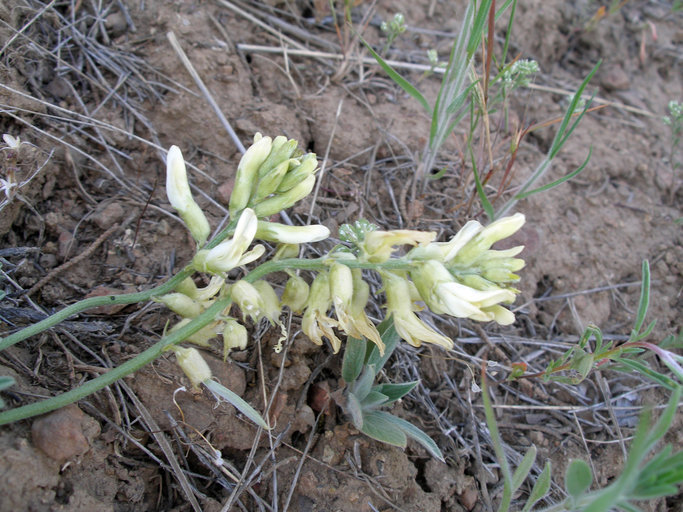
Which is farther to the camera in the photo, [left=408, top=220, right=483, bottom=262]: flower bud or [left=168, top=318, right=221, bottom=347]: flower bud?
[left=168, top=318, right=221, bottom=347]: flower bud

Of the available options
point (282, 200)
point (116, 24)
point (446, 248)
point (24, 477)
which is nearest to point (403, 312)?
point (446, 248)

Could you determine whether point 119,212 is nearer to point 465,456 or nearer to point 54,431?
point 54,431

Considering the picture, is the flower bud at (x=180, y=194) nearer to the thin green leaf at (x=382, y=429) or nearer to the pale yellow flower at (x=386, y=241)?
the pale yellow flower at (x=386, y=241)

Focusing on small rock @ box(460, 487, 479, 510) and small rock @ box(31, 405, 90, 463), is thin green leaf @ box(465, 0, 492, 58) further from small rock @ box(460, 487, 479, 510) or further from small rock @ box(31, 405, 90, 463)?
small rock @ box(31, 405, 90, 463)

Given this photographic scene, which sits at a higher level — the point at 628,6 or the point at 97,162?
the point at 628,6

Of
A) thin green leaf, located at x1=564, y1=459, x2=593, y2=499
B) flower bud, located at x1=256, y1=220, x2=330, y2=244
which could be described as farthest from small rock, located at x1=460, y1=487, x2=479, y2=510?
flower bud, located at x1=256, y1=220, x2=330, y2=244

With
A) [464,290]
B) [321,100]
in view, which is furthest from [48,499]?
[321,100]

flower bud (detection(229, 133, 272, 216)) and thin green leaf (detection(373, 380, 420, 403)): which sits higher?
flower bud (detection(229, 133, 272, 216))

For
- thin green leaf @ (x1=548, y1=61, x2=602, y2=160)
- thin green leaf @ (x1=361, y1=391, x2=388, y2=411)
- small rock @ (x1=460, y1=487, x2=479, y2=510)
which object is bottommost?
small rock @ (x1=460, y1=487, x2=479, y2=510)
